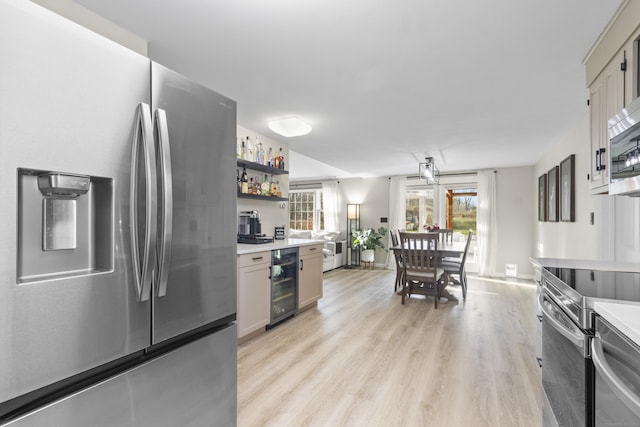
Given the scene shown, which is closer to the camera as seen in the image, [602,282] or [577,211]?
[602,282]

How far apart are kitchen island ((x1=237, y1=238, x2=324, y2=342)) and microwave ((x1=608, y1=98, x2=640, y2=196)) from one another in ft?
8.42

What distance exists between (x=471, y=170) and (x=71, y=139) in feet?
23.1

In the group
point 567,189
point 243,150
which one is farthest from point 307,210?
point 567,189

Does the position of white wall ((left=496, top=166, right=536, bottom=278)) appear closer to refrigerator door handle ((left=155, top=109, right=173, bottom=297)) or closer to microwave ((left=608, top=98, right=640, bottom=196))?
microwave ((left=608, top=98, right=640, bottom=196))

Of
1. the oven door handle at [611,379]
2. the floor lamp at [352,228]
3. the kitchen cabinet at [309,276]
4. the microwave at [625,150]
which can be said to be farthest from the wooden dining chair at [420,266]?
the floor lamp at [352,228]

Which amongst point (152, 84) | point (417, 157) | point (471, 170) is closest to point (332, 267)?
point (417, 157)

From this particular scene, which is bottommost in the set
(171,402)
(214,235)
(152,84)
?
(171,402)

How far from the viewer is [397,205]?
24.2 ft

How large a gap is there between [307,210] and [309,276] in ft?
15.8

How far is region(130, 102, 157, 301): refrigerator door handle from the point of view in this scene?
921 mm

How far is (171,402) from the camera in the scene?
1.05 meters

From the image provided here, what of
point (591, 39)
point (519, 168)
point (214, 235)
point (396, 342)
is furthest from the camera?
point (519, 168)

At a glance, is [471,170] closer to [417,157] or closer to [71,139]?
[417,157]

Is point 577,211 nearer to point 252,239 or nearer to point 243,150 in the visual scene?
point 252,239
